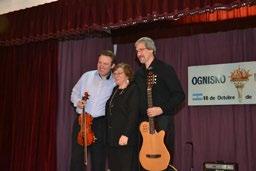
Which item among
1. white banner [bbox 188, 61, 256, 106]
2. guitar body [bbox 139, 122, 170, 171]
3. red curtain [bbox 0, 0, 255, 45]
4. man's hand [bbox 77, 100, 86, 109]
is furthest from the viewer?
white banner [bbox 188, 61, 256, 106]

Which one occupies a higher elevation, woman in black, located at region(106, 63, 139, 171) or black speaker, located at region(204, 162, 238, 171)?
woman in black, located at region(106, 63, 139, 171)

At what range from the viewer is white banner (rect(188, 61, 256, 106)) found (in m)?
5.19

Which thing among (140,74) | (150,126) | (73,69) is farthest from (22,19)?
(150,126)

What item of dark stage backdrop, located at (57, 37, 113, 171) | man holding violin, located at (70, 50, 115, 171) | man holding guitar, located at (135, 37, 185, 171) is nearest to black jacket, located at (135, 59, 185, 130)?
man holding guitar, located at (135, 37, 185, 171)

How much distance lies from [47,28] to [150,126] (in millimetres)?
2247

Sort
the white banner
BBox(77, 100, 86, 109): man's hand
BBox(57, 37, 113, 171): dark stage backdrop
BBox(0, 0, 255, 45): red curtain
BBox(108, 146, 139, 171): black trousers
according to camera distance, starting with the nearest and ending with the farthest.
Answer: BBox(108, 146, 139, 171): black trousers < BBox(0, 0, 255, 45): red curtain < BBox(77, 100, 86, 109): man's hand < the white banner < BBox(57, 37, 113, 171): dark stage backdrop

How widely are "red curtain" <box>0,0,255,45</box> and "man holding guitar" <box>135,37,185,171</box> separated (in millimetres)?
592

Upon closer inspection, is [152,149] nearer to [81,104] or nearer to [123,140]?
[123,140]

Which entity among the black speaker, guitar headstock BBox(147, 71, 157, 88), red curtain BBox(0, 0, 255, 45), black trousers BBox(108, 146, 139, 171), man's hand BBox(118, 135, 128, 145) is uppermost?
red curtain BBox(0, 0, 255, 45)

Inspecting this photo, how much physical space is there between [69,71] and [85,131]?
1.67 metres

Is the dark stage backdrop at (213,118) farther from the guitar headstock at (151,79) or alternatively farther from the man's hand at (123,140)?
the man's hand at (123,140)

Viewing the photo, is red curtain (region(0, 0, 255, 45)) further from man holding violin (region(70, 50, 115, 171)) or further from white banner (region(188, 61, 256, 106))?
white banner (region(188, 61, 256, 106))

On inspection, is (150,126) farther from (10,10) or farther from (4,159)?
(10,10)

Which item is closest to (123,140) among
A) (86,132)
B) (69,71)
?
(86,132)
